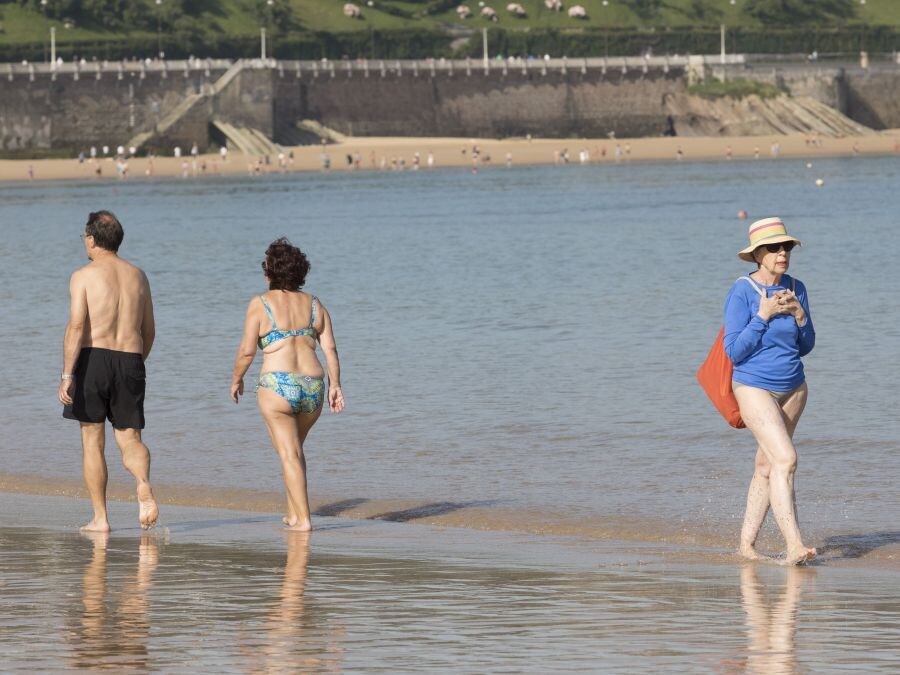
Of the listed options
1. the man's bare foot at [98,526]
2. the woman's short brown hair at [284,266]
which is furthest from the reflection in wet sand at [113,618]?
the woman's short brown hair at [284,266]

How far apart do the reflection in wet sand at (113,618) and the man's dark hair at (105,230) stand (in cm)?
161

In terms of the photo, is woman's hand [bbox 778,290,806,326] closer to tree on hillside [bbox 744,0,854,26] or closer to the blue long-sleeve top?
the blue long-sleeve top

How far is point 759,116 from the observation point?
115 meters

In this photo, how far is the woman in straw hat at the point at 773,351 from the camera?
7.86 meters

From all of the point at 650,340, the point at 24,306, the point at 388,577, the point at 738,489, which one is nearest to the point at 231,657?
the point at 388,577

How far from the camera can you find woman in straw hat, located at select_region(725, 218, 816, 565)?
786 centimetres

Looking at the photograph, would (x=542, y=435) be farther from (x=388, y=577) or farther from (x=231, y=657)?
(x=231, y=657)

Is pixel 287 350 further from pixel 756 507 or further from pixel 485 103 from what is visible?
pixel 485 103

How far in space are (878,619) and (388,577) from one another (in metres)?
2.09

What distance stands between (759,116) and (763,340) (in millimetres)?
109116

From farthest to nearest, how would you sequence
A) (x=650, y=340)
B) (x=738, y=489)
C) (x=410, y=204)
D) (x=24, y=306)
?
(x=410, y=204) → (x=24, y=306) → (x=650, y=340) → (x=738, y=489)

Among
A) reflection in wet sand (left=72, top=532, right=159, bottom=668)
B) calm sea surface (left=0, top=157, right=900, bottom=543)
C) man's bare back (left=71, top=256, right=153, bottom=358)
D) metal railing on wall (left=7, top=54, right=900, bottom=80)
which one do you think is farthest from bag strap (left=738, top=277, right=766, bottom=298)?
metal railing on wall (left=7, top=54, right=900, bottom=80)

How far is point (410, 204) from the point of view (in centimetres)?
6631

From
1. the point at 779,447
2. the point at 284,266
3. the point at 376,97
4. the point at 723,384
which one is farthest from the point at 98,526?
the point at 376,97
